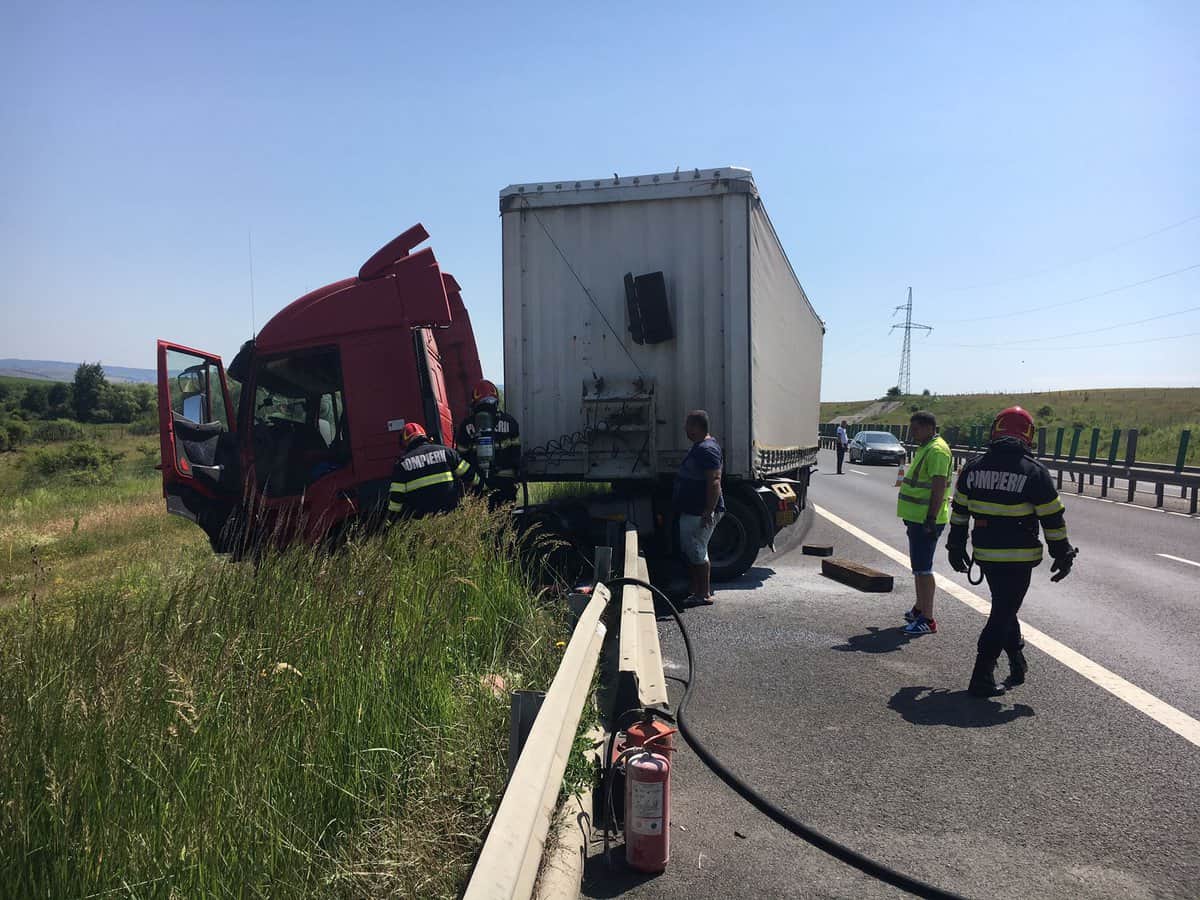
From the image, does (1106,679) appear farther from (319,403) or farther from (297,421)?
(297,421)

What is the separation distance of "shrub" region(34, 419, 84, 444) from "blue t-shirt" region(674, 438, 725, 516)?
56440 mm

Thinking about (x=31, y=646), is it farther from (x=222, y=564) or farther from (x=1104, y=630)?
(x=1104, y=630)

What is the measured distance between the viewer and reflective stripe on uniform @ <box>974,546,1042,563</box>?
223 inches

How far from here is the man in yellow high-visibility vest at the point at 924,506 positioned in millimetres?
7145

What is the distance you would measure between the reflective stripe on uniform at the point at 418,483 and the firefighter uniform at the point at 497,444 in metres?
1.75

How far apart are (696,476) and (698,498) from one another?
211 millimetres

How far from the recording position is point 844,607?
26.8 feet

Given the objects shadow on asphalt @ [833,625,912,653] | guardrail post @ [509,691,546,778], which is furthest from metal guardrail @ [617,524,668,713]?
shadow on asphalt @ [833,625,912,653]

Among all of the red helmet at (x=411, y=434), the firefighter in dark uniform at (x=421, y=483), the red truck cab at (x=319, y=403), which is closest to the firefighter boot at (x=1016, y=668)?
the firefighter in dark uniform at (x=421, y=483)

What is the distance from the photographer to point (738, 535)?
9.59 metres

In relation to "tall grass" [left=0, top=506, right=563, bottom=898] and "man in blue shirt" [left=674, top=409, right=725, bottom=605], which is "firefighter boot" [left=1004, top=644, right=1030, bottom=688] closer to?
"man in blue shirt" [left=674, top=409, right=725, bottom=605]

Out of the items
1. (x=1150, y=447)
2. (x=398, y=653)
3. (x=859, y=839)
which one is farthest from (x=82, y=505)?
(x=1150, y=447)

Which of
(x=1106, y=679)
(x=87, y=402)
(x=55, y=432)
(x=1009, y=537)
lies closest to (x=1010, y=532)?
(x=1009, y=537)

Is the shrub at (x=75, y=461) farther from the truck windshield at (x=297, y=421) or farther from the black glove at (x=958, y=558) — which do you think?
the black glove at (x=958, y=558)
